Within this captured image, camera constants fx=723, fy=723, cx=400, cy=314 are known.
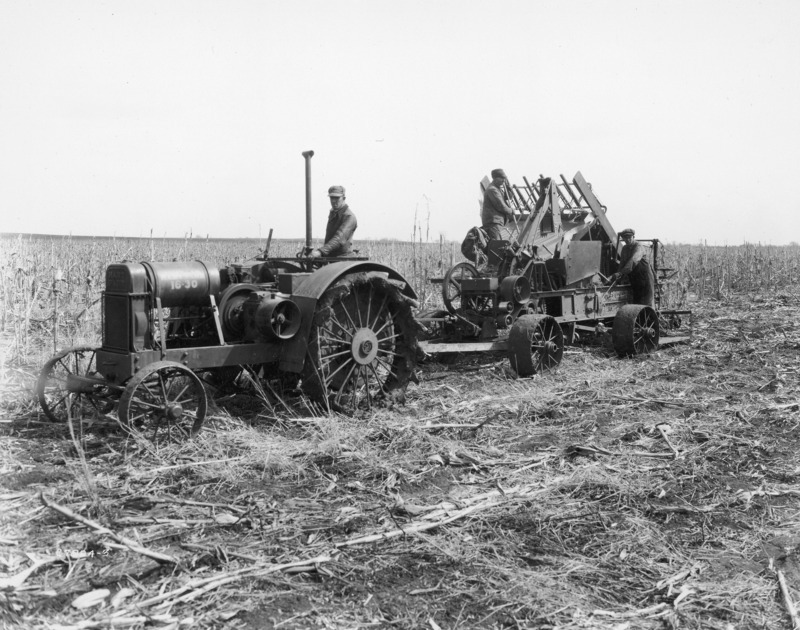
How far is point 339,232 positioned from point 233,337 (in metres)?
1.66

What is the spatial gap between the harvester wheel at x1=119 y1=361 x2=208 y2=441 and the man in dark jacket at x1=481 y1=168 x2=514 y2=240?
19.1 feet

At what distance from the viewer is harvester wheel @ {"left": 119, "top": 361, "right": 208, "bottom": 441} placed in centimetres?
525

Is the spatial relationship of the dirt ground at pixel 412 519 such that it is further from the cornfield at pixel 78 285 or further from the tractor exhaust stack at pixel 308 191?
the cornfield at pixel 78 285

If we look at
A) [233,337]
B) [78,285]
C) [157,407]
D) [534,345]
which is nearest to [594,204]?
[534,345]

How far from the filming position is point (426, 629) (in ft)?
10.2

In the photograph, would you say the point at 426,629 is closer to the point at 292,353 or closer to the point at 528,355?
Answer: the point at 292,353

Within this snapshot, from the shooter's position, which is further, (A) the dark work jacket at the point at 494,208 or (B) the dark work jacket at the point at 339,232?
(A) the dark work jacket at the point at 494,208

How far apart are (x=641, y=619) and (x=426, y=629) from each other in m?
0.98

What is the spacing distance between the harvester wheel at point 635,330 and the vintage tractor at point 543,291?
0.6 inches

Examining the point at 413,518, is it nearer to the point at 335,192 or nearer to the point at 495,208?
the point at 335,192

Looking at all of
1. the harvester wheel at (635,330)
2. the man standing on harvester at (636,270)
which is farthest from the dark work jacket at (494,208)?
the man standing on harvester at (636,270)

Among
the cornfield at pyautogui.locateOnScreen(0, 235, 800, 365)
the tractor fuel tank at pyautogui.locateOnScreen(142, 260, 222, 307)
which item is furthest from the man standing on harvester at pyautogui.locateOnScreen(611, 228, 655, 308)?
the tractor fuel tank at pyautogui.locateOnScreen(142, 260, 222, 307)

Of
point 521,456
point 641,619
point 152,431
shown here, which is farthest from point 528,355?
point 641,619

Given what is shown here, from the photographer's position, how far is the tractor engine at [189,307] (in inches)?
225
